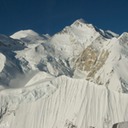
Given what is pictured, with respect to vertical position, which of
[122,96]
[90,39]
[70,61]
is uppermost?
[90,39]

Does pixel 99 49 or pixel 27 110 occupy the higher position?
pixel 99 49

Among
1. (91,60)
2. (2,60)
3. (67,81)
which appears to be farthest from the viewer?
(91,60)

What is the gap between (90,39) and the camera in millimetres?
89812

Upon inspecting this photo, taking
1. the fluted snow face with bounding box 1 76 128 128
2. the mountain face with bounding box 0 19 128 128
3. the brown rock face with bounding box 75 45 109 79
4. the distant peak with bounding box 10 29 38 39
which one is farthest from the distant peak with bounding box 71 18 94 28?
the fluted snow face with bounding box 1 76 128 128

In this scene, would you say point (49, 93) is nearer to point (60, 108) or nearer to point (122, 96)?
point (60, 108)

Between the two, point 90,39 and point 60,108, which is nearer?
point 60,108

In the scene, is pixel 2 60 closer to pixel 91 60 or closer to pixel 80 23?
pixel 91 60

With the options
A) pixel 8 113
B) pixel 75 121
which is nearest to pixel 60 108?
pixel 75 121

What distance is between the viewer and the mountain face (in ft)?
160

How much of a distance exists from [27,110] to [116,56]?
92.0 ft

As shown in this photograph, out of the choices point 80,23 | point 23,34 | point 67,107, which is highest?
point 23,34

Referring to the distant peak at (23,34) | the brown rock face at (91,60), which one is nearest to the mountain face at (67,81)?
the brown rock face at (91,60)

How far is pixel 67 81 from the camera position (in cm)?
5291

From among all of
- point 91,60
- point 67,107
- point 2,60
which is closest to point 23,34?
point 91,60
